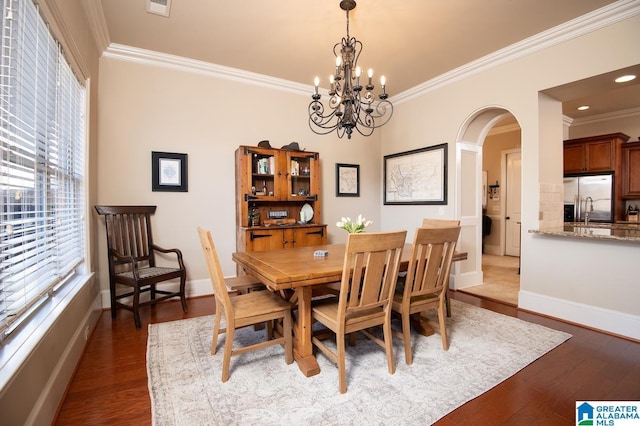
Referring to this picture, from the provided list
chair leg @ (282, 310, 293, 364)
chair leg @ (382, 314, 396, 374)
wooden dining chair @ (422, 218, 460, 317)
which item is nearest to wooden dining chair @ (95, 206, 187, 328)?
chair leg @ (282, 310, 293, 364)

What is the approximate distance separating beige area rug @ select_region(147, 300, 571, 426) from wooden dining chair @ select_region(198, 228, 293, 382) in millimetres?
171

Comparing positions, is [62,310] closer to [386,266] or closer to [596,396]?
[386,266]

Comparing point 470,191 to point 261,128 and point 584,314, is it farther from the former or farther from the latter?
point 261,128

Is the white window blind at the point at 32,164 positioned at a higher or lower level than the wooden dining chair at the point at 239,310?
higher

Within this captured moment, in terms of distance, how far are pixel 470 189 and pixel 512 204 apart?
3182 millimetres

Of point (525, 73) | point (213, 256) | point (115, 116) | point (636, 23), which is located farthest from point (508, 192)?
point (115, 116)

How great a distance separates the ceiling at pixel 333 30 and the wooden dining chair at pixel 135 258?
5.98 ft

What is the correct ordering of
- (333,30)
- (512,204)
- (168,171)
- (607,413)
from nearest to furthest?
(607,413)
(333,30)
(168,171)
(512,204)

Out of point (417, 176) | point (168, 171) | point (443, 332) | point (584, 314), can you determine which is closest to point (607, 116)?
point (417, 176)

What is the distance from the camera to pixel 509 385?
75.9 inches

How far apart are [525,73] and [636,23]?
847 millimetres

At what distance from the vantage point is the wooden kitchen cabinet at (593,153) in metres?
4.93

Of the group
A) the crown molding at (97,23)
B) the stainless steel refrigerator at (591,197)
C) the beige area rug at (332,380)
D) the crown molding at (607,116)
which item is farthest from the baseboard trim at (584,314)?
the crown molding at (97,23)

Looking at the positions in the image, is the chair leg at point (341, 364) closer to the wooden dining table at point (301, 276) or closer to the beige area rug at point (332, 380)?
the beige area rug at point (332, 380)
